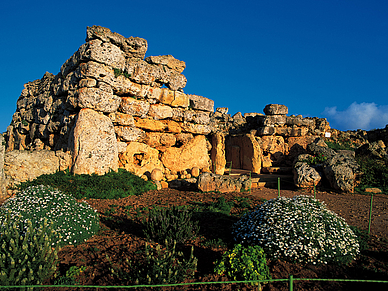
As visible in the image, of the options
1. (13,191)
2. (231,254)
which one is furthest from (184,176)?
(231,254)

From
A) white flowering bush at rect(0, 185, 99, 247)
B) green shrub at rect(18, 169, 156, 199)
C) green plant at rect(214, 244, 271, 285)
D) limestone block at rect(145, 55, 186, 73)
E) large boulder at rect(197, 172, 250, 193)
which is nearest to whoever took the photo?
green plant at rect(214, 244, 271, 285)

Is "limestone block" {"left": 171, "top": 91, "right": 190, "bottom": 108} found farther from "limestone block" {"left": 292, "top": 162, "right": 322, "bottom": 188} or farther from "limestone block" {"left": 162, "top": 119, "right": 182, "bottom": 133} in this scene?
"limestone block" {"left": 292, "top": 162, "right": 322, "bottom": 188}

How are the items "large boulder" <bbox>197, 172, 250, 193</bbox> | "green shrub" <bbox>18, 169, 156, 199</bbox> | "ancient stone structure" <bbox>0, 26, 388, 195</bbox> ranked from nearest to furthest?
"green shrub" <bbox>18, 169, 156, 199</bbox>, "ancient stone structure" <bbox>0, 26, 388, 195</bbox>, "large boulder" <bbox>197, 172, 250, 193</bbox>

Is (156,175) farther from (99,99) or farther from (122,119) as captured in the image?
(99,99)

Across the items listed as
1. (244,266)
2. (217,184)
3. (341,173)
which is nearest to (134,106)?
(217,184)

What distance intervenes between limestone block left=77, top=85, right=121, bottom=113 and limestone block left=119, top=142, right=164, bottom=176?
204cm

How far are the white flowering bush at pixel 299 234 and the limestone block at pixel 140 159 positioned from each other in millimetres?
7204

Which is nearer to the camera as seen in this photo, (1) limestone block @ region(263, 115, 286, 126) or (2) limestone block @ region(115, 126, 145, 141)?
(2) limestone block @ region(115, 126, 145, 141)

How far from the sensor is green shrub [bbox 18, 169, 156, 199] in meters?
Answer: 8.57

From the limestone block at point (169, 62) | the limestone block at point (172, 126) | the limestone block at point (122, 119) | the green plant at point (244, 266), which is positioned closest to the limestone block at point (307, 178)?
the limestone block at point (172, 126)

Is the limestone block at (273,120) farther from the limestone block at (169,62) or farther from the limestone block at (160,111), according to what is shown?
the limestone block at (160,111)

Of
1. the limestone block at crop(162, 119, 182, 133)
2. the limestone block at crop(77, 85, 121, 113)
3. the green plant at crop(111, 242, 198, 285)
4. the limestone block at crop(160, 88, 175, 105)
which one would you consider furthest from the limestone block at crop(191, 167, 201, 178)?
the green plant at crop(111, 242, 198, 285)

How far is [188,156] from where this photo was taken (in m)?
13.8

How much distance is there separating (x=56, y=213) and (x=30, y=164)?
4.97 metres
